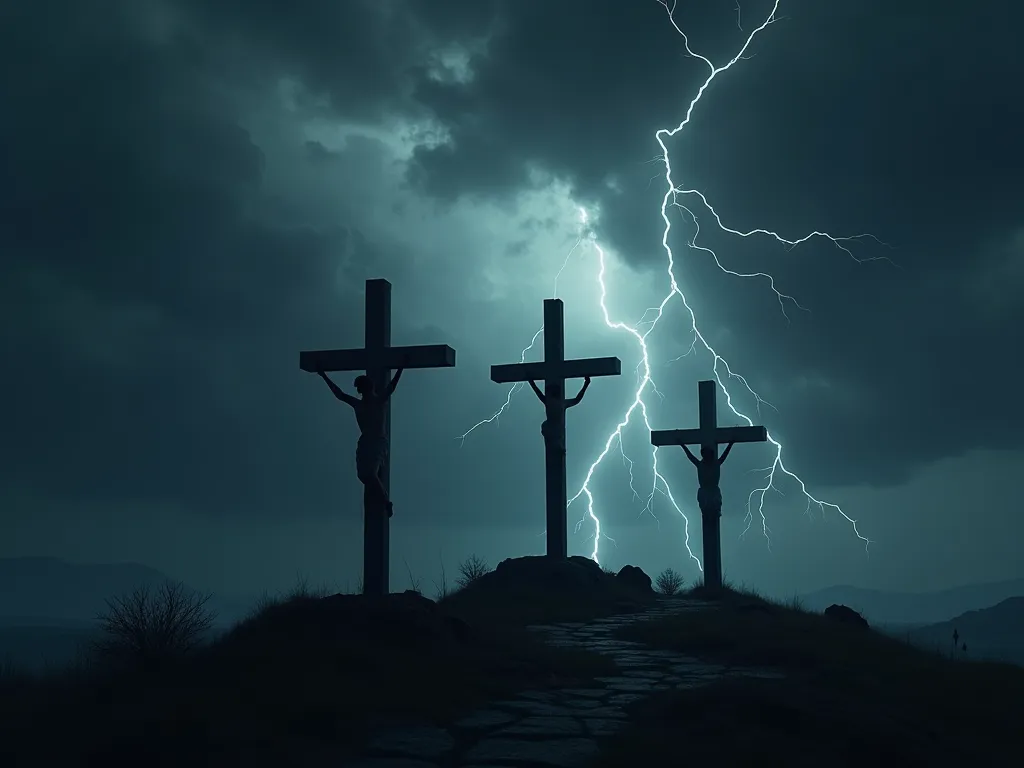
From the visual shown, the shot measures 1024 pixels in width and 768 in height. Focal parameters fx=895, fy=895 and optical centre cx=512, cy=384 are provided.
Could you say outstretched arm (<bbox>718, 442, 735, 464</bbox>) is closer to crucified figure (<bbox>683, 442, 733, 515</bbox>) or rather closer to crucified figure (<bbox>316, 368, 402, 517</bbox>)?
crucified figure (<bbox>683, 442, 733, 515</bbox>)

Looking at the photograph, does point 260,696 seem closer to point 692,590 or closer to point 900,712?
point 900,712

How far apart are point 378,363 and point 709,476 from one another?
31.4 feet

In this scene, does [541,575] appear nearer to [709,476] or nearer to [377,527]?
[377,527]

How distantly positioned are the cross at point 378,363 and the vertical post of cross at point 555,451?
4.38 metres

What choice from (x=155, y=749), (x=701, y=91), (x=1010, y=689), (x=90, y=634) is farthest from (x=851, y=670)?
(x=701, y=91)

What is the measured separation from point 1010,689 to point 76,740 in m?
6.73

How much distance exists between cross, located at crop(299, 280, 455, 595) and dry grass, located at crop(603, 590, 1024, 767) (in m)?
3.81

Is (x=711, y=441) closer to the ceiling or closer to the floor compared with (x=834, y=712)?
closer to the ceiling

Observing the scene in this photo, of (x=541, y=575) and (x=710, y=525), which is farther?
(x=710, y=525)

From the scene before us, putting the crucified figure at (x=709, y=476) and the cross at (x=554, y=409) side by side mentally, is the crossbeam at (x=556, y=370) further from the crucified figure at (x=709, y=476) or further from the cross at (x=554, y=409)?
the crucified figure at (x=709, y=476)

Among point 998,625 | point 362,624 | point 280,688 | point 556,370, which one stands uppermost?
point 556,370

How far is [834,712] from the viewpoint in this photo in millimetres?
5633

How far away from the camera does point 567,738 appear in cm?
529

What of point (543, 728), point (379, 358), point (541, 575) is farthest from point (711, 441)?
point (543, 728)
